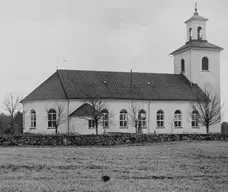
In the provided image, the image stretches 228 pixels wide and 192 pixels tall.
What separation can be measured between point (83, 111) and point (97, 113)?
1.87 m

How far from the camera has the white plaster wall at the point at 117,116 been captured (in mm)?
48875

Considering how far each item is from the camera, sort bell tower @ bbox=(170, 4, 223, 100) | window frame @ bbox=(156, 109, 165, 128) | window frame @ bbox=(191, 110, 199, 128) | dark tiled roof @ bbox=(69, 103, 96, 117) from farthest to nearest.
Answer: bell tower @ bbox=(170, 4, 223, 100) < window frame @ bbox=(191, 110, 199, 128) < window frame @ bbox=(156, 109, 165, 128) < dark tiled roof @ bbox=(69, 103, 96, 117)

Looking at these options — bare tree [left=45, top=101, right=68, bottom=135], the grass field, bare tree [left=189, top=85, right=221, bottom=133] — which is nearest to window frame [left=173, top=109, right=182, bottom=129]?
bare tree [left=189, top=85, right=221, bottom=133]

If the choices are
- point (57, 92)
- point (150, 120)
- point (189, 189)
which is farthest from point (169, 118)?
point (189, 189)

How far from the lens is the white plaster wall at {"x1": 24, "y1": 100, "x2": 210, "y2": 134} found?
48875mm

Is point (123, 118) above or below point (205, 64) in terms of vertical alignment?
below

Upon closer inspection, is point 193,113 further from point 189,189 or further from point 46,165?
point 189,189

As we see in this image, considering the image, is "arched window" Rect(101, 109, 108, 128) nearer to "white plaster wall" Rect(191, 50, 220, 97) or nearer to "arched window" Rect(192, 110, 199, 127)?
"arched window" Rect(192, 110, 199, 127)

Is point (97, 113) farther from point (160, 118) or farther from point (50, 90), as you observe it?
point (160, 118)

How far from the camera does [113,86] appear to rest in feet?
170

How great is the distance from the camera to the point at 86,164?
1956 cm

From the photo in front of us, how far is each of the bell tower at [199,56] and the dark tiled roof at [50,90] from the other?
16.0m

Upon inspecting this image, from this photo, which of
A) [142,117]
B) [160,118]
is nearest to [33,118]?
[142,117]

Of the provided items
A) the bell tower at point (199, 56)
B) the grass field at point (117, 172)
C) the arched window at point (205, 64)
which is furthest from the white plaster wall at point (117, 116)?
the grass field at point (117, 172)
